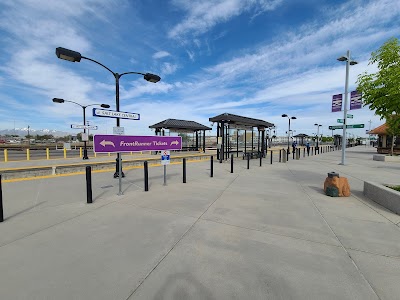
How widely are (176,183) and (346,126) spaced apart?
609 inches

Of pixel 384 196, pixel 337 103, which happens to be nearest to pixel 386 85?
pixel 384 196

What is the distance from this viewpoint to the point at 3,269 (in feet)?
8.58

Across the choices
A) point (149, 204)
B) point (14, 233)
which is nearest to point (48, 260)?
point (14, 233)

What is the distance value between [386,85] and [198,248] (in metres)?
7.18

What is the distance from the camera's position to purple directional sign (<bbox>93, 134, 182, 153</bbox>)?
231 inches

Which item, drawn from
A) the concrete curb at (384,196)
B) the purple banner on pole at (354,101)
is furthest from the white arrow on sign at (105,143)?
the purple banner on pole at (354,101)

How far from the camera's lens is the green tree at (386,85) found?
5.57 meters

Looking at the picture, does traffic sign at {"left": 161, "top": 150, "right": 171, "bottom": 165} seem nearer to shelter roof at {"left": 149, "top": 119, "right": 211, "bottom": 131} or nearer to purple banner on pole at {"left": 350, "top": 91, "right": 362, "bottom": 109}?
purple banner on pole at {"left": 350, "top": 91, "right": 362, "bottom": 109}

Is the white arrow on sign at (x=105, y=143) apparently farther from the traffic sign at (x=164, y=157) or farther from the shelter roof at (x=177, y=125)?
the shelter roof at (x=177, y=125)

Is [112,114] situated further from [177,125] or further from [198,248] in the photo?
[177,125]

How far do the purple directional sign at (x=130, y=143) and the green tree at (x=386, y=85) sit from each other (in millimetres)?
6875

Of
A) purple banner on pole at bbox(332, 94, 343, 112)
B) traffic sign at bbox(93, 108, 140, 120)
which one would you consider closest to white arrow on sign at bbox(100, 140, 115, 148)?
traffic sign at bbox(93, 108, 140, 120)

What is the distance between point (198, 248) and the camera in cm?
317

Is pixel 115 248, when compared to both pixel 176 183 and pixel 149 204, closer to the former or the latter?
pixel 149 204
